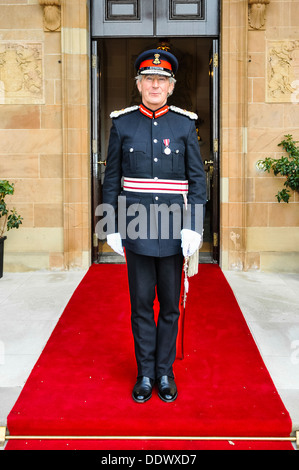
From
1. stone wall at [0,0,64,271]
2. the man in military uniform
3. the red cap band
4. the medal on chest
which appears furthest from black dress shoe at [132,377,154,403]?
stone wall at [0,0,64,271]

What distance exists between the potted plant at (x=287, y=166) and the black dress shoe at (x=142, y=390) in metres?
3.07

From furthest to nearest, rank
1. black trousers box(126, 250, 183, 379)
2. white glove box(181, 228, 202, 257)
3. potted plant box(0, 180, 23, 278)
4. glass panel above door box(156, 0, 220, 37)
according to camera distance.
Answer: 1. glass panel above door box(156, 0, 220, 37)
2. potted plant box(0, 180, 23, 278)
3. black trousers box(126, 250, 183, 379)
4. white glove box(181, 228, 202, 257)

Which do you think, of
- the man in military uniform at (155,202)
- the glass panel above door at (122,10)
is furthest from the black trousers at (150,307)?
the glass panel above door at (122,10)

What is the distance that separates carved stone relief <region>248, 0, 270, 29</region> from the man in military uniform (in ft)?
10.1

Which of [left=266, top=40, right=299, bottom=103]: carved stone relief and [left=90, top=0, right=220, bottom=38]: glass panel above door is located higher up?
[left=90, top=0, right=220, bottom=38]: glass panel above door

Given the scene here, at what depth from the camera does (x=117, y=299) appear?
4.11m

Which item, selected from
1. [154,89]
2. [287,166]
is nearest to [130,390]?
[154,89]

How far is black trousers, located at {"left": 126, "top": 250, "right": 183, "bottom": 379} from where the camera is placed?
2365 mm

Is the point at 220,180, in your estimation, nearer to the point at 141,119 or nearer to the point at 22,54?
the point at 22,54

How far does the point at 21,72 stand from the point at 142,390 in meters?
3.87

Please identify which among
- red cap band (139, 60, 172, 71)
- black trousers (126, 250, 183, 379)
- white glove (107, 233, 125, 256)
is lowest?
black trousers (126, 250, 183, 379)

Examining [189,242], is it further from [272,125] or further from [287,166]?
[272,125]

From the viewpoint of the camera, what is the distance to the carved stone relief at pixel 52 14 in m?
4.95

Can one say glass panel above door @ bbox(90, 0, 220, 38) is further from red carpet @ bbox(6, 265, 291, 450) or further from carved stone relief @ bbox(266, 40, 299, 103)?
red carpet @ bbox(6, 265, 291, 450)
